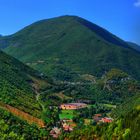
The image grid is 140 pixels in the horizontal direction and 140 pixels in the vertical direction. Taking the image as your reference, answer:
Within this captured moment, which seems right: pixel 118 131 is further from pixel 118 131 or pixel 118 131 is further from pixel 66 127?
pixel 66 127

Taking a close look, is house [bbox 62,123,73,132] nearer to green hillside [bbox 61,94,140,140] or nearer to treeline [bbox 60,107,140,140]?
treeline [bbox 60,107,140,140]

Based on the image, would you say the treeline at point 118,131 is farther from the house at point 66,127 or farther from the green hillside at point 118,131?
the house at point 66,127

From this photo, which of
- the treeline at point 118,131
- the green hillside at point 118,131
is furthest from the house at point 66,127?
the green hillside at point 118,131

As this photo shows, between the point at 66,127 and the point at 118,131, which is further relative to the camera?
the point at 66,127

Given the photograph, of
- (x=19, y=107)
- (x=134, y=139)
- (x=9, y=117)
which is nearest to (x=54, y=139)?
(x=9, y=117)

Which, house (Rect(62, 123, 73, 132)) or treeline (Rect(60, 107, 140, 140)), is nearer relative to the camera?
treeline (Rect(60, 107, 140, 140))

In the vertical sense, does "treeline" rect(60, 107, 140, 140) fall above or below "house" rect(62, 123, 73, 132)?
above

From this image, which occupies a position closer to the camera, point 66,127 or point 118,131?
point 118,131

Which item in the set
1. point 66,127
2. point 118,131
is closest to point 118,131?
point 118,131

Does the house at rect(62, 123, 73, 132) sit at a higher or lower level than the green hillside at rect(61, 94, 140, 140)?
lower

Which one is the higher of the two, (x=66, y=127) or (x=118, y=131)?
(x=118, y=131)

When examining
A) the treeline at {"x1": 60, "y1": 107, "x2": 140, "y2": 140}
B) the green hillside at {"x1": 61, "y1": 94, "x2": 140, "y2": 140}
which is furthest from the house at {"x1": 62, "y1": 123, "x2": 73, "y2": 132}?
the green hillside at {"x1": 61, "y1": 94, "x2": 140, "y2": 140}

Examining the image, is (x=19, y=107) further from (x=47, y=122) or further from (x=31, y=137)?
(x=31, y=137)
